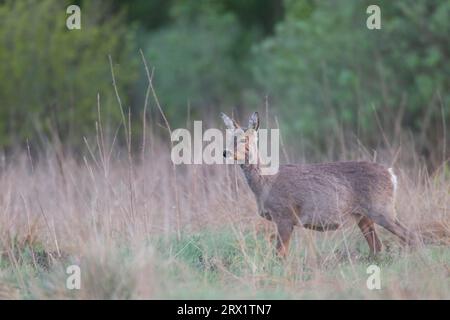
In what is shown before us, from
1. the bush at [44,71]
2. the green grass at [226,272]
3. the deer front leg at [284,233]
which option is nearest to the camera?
the green grass at [226,272]

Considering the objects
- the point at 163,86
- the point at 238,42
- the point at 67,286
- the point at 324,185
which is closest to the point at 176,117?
the point at 163,86

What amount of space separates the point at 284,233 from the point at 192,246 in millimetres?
922

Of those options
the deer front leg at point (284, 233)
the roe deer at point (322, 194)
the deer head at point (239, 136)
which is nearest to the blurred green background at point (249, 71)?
the roe deer at point (322, 194)

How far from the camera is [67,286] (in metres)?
7.56

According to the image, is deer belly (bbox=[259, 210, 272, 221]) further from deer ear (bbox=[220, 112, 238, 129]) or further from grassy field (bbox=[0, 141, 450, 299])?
deer ear (bbox=[220, 112, 238, 129])

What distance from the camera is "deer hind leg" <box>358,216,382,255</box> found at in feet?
31.2

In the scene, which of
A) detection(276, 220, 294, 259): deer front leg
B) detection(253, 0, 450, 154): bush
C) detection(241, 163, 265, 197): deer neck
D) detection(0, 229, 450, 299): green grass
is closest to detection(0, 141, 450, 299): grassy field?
detection(0, 229, 450, 299): green grass

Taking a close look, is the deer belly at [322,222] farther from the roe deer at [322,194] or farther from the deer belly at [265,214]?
the deer belly at [265,214]

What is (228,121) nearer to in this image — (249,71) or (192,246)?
(192,246)

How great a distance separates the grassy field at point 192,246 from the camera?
7.61 m

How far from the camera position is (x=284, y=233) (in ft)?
30.8

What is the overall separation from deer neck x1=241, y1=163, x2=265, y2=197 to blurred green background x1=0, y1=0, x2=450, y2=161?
468 cm

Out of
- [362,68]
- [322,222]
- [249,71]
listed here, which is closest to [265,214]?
[322,222]
